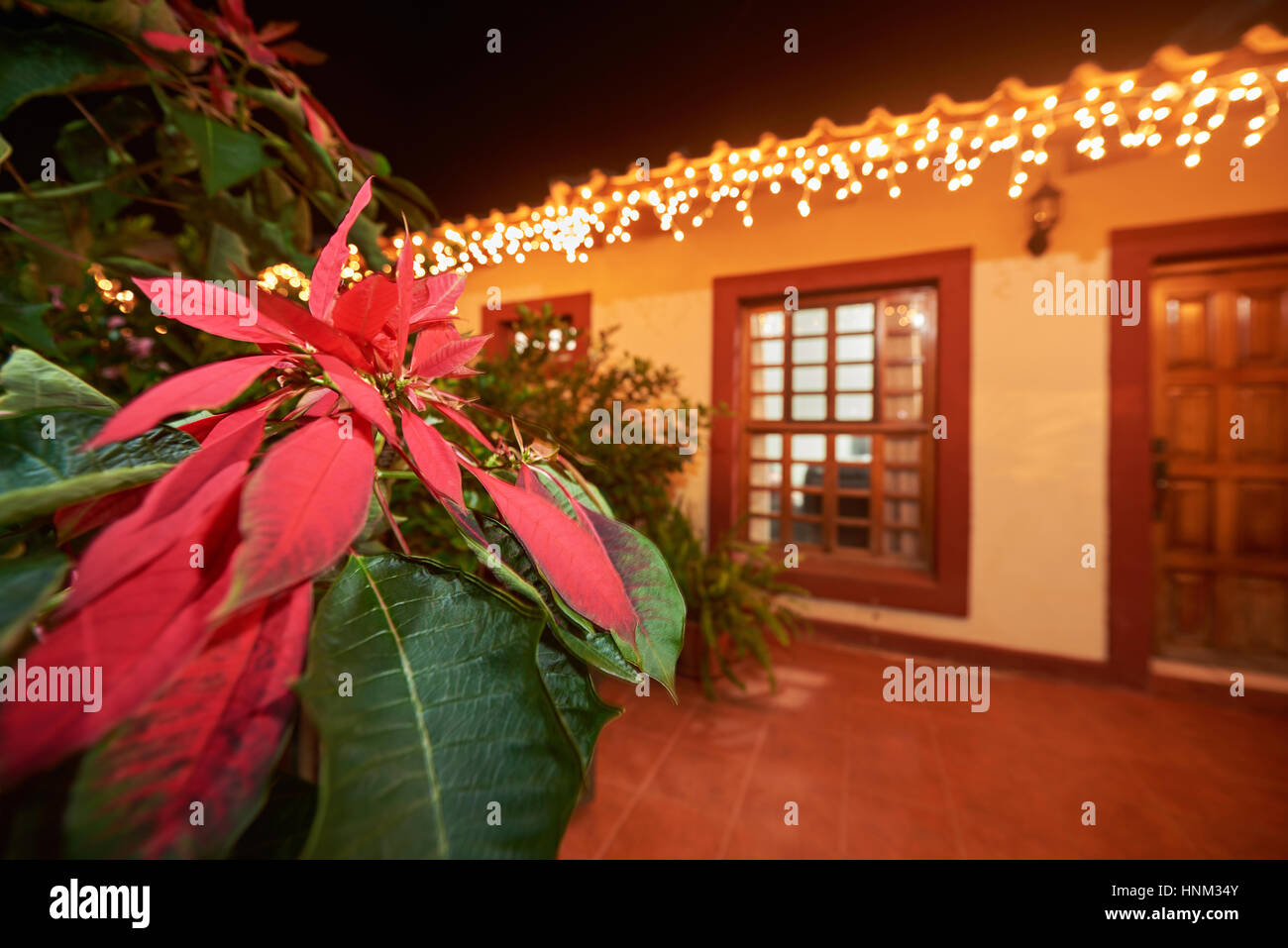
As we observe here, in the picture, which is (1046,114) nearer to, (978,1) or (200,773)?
(978,1)

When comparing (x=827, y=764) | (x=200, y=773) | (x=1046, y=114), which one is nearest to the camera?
(x=200, y=773)

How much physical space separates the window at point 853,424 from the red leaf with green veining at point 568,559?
2903 millimetres

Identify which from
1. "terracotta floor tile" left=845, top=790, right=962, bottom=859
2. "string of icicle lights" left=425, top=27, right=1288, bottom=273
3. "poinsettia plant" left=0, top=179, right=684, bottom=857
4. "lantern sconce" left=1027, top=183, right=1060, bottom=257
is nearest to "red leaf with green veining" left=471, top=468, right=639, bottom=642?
"poinsettia plant" left=0, top=179, right=684, bottom=857

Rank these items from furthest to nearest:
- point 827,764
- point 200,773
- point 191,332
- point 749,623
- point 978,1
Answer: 1. point 749,623
2. point 827,764
3. point 978,1
4. point 191,332
5. point 200,773

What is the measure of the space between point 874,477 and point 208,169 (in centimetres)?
334

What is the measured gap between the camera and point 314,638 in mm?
200

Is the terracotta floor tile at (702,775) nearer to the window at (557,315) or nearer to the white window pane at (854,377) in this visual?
the white window pane at (854,377)

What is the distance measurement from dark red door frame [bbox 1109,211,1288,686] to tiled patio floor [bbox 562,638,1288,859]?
31 cm

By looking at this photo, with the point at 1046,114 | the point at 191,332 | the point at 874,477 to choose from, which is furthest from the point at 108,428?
the point at 874,477

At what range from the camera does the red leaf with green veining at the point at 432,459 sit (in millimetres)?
233

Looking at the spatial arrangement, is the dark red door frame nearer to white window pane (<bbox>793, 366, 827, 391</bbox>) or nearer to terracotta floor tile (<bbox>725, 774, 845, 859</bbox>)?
white window pane (<bbox>793, 366, 827, 391</bbox>)

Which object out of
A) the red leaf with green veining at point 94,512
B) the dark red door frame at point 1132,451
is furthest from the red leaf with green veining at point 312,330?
the dark red door frame at point 1132,451

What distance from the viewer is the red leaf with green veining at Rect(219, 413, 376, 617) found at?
0.49 ft

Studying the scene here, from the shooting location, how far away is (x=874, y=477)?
3.14 metres
